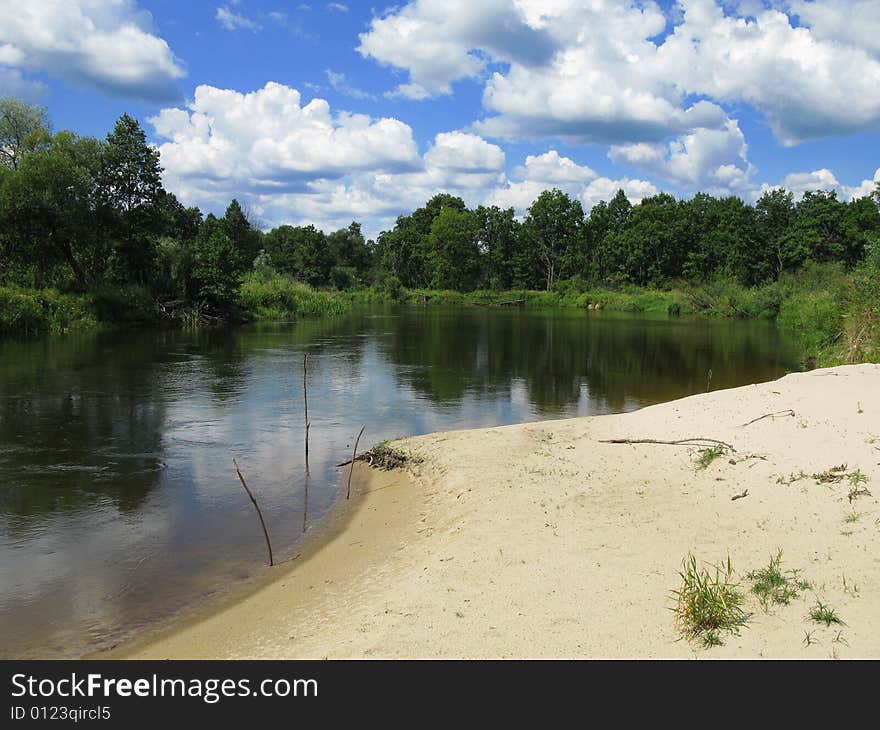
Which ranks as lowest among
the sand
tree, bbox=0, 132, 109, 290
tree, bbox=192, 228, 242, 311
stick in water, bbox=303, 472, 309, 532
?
stick in water, bbox=303, 472, 309, 532

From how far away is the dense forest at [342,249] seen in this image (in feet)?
134

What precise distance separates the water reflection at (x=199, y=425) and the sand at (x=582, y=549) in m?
1.25

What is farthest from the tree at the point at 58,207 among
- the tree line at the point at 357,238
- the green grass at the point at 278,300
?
the green grass at the point at 278,300

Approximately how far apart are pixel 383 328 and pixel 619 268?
193 ft

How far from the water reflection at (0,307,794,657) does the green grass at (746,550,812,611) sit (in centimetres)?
582

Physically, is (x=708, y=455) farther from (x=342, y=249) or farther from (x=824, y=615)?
(x=342, y=249)

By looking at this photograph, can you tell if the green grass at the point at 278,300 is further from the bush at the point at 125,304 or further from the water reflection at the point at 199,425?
the water reflection at the point at 199,425

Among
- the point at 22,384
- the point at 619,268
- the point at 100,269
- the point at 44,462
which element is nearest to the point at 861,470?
the point at 44,462

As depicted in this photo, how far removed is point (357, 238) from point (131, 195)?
244 feet

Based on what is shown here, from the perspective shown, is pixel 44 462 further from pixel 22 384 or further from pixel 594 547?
pixel 594 547

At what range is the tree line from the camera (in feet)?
139

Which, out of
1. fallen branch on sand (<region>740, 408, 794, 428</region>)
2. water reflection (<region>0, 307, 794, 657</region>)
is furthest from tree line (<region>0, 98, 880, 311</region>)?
fallen branch on sand (<region>740, 408, 794, 428</region>)

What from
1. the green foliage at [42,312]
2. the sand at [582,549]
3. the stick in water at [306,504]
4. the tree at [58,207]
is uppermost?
the tree at [58,207]

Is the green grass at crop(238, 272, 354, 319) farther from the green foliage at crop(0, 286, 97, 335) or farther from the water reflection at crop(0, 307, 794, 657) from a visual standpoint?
the water reflection at crop(0, 307, 794, 657)
